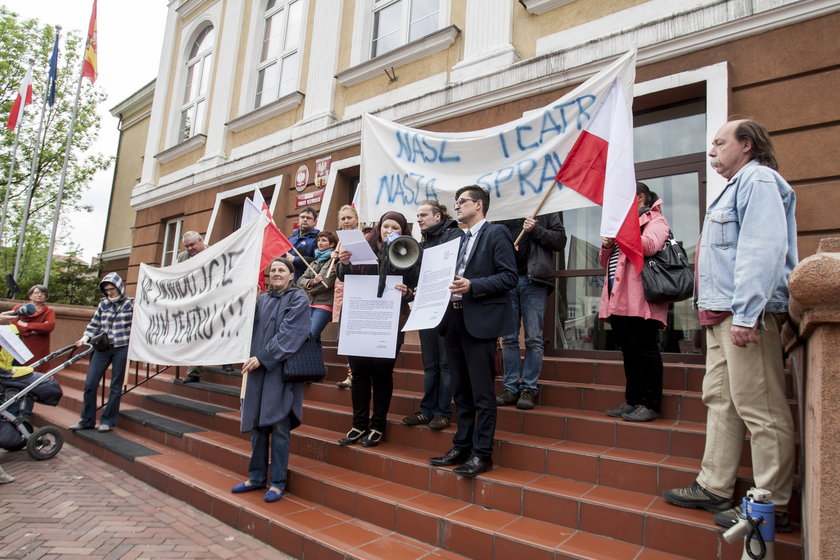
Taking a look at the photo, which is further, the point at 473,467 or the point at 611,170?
the point at 611,170

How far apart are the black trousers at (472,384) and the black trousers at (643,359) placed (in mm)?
1106

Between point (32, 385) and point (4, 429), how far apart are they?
505 mm

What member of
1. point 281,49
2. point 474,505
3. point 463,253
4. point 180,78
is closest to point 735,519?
point 474,505

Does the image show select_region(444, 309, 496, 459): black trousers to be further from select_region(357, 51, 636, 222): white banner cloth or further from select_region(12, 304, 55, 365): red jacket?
select_region(12, 304, 55, 365): red jacket

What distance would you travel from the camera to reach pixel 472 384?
3639mm

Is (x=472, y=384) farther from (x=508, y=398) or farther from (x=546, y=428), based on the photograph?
(x=508, y=398)

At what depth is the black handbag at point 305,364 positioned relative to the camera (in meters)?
4.18

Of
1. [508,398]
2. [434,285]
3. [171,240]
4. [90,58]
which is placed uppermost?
[90,58]

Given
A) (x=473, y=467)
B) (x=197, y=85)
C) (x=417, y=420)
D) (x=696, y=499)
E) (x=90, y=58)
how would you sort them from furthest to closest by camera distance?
(x=90, y=58) → (x=197, y=85) → (x=417, y=420) → (x=473, y=467) → (x=696, y=499)

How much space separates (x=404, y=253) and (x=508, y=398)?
1.58 metres

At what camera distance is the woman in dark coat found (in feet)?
13.5

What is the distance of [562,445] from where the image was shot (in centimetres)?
380

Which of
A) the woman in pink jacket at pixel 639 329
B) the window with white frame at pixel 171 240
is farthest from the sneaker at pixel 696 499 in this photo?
the window with white frame at pixel 171 240

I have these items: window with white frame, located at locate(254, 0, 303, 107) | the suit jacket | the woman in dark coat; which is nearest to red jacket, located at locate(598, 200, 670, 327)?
the suit jacket
